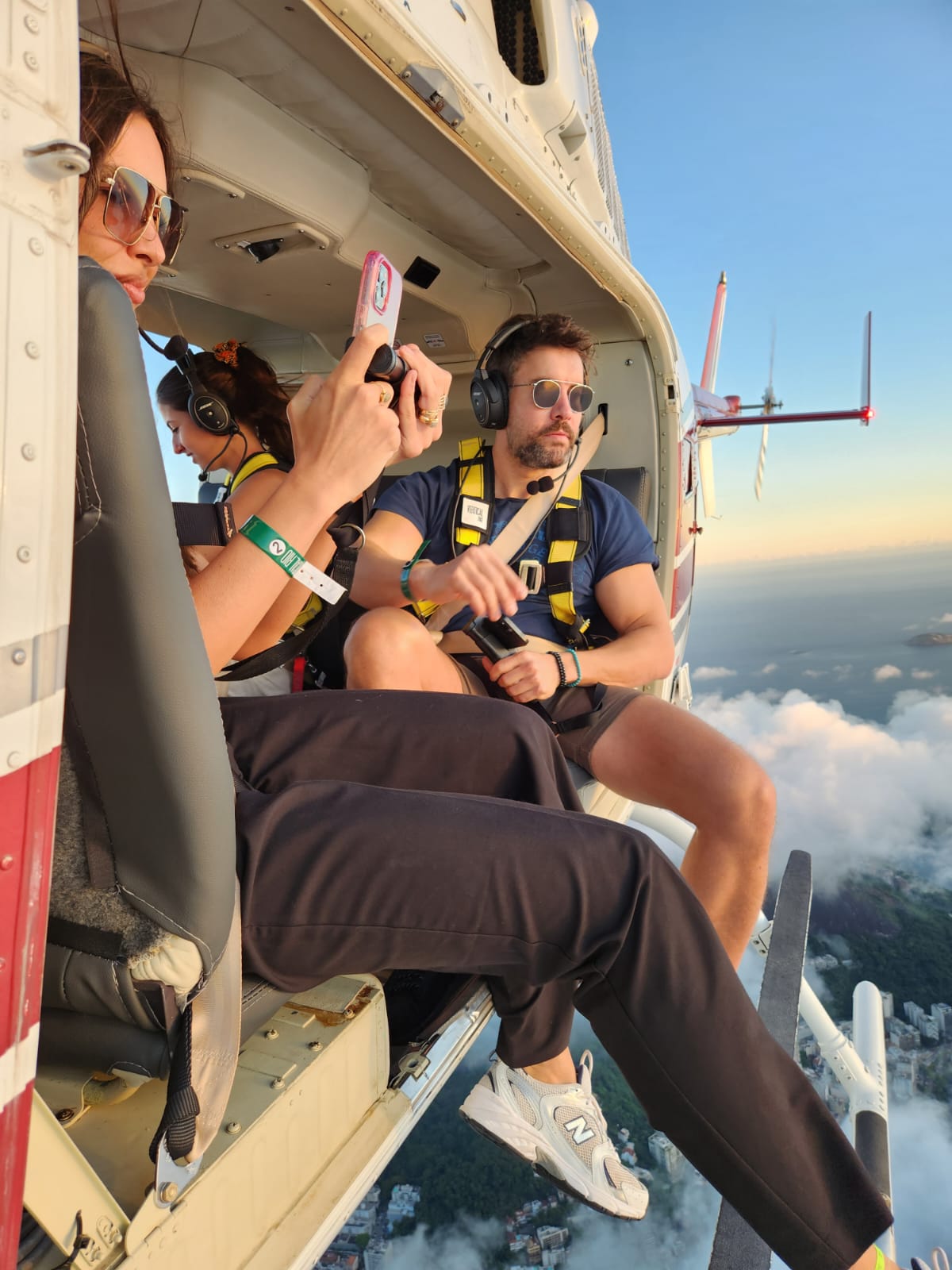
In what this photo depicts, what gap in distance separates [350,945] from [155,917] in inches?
12.1

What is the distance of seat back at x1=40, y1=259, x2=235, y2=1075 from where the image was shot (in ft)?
1.99

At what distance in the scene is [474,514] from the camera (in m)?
2.29

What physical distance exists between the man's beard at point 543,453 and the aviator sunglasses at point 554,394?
101mm

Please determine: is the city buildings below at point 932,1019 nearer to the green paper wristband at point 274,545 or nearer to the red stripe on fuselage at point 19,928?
the green paper wristband at point 274,545

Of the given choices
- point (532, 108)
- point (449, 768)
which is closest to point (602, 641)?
point (449, 768)

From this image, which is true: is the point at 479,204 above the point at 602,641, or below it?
above

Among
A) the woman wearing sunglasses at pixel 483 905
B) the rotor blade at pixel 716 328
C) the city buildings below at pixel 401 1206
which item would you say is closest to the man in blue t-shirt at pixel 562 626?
the woman wearing sunglasses at pixel 483 905

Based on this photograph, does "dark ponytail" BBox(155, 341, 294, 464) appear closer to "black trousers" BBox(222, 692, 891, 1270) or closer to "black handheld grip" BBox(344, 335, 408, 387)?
"black handheld grip" BBox(344, 335, 408, 387)

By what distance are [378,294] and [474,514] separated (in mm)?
1203

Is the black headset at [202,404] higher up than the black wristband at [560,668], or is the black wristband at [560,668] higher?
the black headset at [202,404]

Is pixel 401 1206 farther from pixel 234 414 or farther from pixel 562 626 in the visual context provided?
pixel 234 414

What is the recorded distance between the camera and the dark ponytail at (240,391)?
6.53 feet

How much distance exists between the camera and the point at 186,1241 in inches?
32.4

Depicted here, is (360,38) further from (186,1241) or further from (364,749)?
(186,1241)
